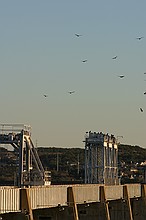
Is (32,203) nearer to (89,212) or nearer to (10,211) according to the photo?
(10,211)

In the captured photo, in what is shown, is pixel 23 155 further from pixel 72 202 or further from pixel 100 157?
pixel 72 202

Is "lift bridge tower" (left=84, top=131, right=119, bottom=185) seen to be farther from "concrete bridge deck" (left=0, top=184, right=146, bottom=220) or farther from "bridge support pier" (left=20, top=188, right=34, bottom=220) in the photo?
"bridge support pier" (left=20, top=188, right=34, bottom=220)

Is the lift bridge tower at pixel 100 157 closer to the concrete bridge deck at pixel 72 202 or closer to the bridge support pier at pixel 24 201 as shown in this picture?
the concrete bridge deck at pixel 72 202

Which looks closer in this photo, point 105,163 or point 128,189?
point 128,189

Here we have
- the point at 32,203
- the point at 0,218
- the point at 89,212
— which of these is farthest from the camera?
the point at 89,212

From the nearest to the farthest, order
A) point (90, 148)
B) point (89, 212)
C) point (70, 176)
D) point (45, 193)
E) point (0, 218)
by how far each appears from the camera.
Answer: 1. point (0, 218)
2. point (45, 193)
3. point (89, 212)
4. point (90, 148)
5. point (70, 176)

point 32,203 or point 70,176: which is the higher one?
point 70,176

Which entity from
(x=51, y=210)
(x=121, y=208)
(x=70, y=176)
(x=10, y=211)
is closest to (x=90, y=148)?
(x=70, y=176)

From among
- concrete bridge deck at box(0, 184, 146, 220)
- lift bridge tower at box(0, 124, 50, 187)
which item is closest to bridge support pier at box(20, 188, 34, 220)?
concrete bridge deck at box(0, 184, 146, 220)

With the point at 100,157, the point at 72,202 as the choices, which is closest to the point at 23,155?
the point at 100,157
